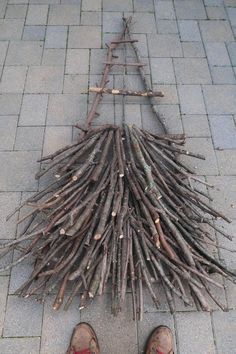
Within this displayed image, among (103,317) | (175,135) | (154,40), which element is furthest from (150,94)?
(103,317)

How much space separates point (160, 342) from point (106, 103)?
224 cm

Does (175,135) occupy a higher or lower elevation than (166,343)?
higher

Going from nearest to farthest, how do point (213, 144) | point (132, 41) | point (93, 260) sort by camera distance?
1. point (93, 260)
2. point (213, 144)
3. point (132, 41)

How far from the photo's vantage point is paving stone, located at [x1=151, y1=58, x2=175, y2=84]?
390 centimetres

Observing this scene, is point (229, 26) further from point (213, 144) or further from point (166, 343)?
point (166, 343)

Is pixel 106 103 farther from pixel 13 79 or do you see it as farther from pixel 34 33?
pixel 34 33

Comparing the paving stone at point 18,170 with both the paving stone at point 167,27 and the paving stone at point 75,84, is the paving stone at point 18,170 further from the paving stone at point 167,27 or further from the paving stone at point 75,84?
the paving stone at point 167,27

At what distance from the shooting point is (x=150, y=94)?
3627 mm

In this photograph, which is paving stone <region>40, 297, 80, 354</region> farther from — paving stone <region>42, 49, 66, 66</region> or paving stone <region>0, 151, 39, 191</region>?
paving stone <region>42, 49, 66, 66</region>

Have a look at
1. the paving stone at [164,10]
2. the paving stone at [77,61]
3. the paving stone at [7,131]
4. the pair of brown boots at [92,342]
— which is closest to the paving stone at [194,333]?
the pair of brown boots at [92,342]

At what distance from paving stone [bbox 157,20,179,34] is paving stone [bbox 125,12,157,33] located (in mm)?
59

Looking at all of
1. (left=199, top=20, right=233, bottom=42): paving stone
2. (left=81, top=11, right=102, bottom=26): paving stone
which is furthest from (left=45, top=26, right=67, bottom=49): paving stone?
(left=199, top=20, right=233, bottom=42): paving stone

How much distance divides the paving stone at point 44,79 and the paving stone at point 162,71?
3.24ft

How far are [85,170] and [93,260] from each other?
718 millimetres
